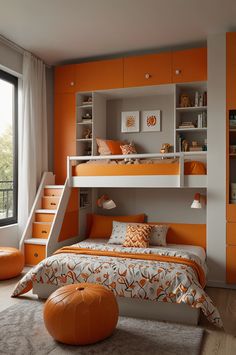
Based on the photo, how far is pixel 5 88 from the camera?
4734mm

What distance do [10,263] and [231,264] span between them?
245 cm

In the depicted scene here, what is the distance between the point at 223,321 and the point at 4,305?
1.95 metres

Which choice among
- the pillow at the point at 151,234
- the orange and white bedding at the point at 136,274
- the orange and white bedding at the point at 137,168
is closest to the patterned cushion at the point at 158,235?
the pillow at the point at 151,234

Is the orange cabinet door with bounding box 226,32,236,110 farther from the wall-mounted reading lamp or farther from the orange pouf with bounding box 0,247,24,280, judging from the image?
the orange pouf with bounding box 0,247,24,280

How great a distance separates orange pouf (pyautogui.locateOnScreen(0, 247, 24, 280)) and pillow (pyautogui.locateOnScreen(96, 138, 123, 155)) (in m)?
1.74

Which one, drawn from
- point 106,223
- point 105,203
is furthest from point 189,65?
point 106,223

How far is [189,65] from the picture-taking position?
4.50m

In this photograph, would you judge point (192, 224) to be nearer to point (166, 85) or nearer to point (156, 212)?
point (156, 212)

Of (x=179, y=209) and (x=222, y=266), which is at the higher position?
(x=179, y=209)

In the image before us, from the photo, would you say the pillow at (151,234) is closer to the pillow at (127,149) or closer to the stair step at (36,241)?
the stair step at (36,241)

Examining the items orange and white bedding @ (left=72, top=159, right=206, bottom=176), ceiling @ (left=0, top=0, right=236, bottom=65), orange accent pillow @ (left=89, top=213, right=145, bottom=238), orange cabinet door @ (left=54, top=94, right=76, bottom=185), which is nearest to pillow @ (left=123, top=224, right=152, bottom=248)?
orange accent pillow @ (left=89, top=213, right=145, bottom=238)

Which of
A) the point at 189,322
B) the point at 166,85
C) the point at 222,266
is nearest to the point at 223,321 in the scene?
the point at 189,322

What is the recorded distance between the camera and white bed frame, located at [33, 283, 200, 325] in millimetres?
3002

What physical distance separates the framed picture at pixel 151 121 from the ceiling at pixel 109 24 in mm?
852
